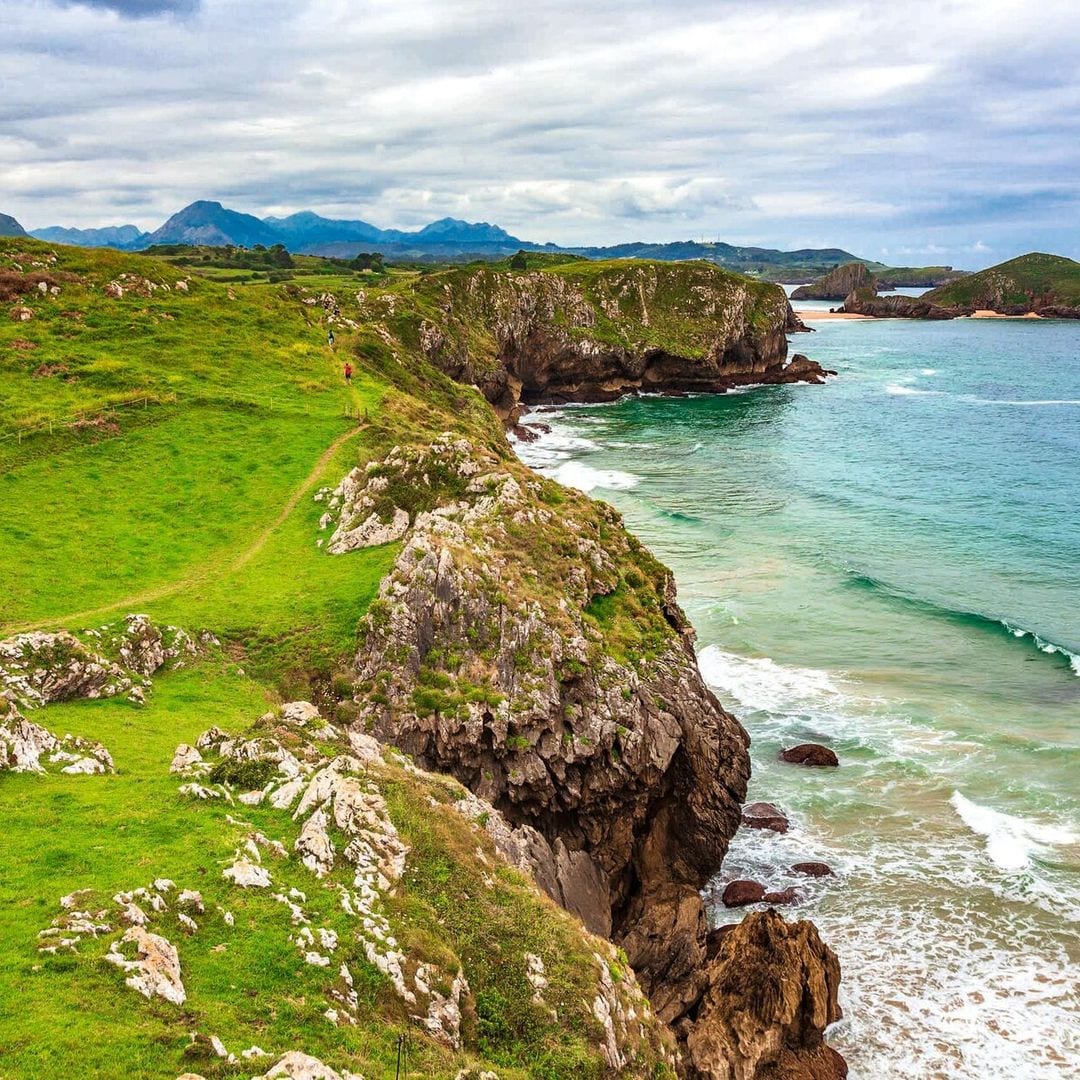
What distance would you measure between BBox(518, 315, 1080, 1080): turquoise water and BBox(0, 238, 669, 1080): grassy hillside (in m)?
12.7

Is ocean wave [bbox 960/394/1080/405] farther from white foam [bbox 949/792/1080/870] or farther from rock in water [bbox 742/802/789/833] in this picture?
rock in water [bbox 742/802/789/833]

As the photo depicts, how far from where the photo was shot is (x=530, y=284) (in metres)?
130

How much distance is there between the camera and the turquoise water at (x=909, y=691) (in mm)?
25531

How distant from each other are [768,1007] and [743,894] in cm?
646

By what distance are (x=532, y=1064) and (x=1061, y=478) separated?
81.2 metres

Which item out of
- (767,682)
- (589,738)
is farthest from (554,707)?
(767,682)

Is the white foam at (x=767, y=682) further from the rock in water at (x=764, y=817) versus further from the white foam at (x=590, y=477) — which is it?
the white foam at (x=590, y=477)

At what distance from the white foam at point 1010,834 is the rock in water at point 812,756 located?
5054mm

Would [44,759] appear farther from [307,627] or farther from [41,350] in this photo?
[41,350]

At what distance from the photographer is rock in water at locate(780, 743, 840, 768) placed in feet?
121

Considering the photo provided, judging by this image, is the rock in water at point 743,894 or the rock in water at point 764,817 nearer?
the rock in water at point 743,894

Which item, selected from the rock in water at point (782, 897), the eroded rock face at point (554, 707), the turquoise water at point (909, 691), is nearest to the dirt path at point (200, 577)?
the eroded rock face at point (554, 707)

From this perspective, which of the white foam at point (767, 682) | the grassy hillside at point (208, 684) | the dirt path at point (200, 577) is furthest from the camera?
the white foam at point (767, 682)

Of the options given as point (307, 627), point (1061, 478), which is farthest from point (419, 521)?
point (1061, 478)
